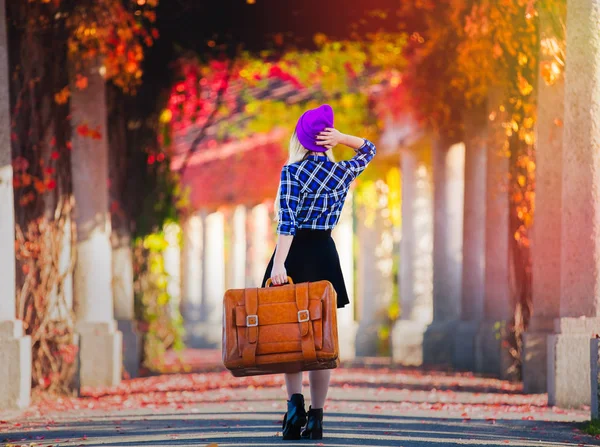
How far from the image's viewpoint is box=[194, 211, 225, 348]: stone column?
1076 inches

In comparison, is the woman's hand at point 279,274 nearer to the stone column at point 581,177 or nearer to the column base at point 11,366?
the stone column at point 581,177

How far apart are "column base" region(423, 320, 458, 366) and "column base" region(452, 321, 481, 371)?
845 mm

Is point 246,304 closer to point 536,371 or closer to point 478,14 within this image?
point 536,371

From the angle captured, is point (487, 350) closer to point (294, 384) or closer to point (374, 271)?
point (374, 271)

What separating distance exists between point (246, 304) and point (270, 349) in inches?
10.3

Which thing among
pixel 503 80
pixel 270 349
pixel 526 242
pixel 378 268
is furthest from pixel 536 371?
pixel 378 268

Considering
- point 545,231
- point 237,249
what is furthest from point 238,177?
point 545,231

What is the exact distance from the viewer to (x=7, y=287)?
962 centimetres

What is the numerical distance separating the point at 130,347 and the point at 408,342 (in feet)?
17.8

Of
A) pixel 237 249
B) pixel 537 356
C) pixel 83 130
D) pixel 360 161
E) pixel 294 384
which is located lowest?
pixel 537 356

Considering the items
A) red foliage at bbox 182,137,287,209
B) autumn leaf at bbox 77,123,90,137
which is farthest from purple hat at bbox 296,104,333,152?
red foliage at bbox 182,137,287,209

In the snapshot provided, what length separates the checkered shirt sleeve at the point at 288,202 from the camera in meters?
6.93

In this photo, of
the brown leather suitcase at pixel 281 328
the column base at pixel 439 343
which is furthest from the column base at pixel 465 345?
the brown leather suitcase at pixel 281 328

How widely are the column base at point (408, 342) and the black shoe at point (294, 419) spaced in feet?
36.0
